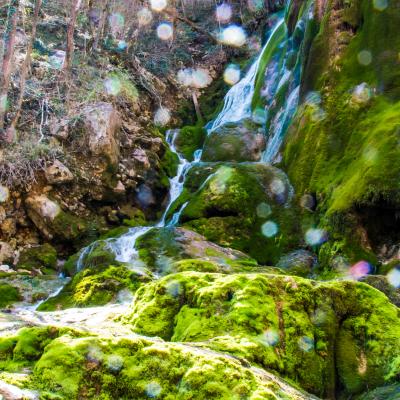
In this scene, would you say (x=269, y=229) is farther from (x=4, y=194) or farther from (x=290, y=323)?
(x=290, y=323)

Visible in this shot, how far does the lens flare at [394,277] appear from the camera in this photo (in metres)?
10.6

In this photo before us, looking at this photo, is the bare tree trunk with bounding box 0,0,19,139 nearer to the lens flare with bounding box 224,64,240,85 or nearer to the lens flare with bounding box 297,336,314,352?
the lens flare with bounding box 297,336,314,352

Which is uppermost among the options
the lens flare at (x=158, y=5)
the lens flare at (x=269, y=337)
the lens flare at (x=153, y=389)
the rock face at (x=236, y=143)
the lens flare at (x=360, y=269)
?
the lens flare at (x=158, y=5)

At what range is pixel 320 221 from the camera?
15297 millimetres

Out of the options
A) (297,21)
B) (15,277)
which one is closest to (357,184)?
(15,277)

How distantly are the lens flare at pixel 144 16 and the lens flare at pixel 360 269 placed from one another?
28.0 metres

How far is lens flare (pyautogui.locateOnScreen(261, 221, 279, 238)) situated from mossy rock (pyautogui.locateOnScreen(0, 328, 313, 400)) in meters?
13.1

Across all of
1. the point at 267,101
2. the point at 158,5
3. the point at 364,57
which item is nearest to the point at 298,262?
the point at 364,57

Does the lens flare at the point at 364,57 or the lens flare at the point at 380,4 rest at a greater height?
the lens flare at the point at 380,4

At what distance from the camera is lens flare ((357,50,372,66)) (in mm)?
16594

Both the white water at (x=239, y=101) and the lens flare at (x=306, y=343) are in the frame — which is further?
the white water at (x=239, y=101)

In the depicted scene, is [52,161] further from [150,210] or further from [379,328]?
[379,328]

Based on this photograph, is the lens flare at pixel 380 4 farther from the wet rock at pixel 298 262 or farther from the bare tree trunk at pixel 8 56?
the bare tree trunk at pixel 8 56

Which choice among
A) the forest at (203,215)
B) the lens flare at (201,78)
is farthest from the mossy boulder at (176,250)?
the lens flare at (201,78)
